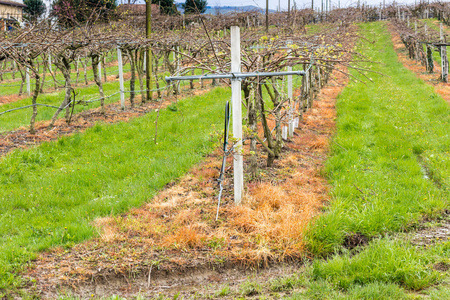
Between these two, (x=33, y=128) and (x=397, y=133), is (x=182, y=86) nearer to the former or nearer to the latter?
(x=33, y=128)

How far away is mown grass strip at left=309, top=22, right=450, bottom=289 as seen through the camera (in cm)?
383

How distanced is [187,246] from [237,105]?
192 cm

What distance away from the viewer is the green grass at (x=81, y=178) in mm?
4633

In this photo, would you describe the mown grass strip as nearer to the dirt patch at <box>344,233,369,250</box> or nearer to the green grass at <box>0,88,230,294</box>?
the dirt patch at <box>344,233,369,250</box>

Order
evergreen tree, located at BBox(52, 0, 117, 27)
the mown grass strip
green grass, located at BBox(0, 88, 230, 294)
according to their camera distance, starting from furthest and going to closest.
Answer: evergreen tree, located at BBox(52, 0, 117, 27) → green grass, located at BBox(0, 88, 230, 294) → the mown grass strip

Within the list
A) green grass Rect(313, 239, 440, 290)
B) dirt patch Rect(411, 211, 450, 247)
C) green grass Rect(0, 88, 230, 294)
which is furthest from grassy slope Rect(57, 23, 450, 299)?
green grass Rect(0, 88, 230, 294)

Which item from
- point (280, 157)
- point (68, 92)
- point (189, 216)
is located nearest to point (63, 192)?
point (189, 216)

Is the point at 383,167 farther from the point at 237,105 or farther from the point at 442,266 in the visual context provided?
the point at 237,105

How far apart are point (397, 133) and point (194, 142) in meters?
4.79

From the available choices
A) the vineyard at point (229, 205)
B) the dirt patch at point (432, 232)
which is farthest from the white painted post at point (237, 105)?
the dirt patch at point (432, 232)

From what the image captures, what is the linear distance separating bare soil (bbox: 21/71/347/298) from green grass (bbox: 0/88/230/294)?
26 centimetres

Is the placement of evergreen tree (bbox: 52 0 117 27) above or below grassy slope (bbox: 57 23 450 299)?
above

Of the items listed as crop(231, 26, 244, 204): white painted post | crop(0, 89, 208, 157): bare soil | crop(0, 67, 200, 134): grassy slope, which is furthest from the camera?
crop(0, 67, 200, 134): grassy slope

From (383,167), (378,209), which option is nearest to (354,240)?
(378,209)
